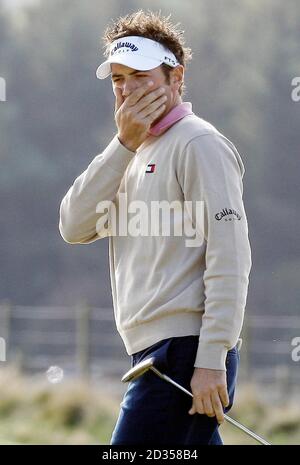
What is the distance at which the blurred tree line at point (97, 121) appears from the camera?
29547 mm

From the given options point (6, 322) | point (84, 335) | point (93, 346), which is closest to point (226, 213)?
point (84, 335)

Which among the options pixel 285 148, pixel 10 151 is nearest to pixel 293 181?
pixel 285 148

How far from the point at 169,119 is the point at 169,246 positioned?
0.36 meters

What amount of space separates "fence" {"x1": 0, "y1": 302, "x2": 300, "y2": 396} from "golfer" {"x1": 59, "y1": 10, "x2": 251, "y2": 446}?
9.85m

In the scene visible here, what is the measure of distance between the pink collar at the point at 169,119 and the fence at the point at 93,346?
32.3ft

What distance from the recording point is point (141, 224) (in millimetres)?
3576

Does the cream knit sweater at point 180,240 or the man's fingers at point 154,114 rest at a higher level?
the man's fingers at point 154,114

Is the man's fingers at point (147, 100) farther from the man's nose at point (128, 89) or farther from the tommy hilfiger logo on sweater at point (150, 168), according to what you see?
the tommy hilfiger logo on sweater at point (150, 168)

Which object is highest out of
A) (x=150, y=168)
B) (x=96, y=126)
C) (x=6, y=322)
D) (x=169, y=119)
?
(x=96, y=126)

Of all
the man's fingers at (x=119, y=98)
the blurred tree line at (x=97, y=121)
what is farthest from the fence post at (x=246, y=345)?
the blurred tree line at (x=97, y=121)

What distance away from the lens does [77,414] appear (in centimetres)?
1178

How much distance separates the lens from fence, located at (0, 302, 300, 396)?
1493 centimetres

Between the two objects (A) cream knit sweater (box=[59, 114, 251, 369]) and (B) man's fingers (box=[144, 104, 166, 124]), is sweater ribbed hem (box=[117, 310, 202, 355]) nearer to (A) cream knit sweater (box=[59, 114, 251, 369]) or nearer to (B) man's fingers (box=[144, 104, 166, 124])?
(A) cream knit sweater (box=[59, 114, 251, 369])

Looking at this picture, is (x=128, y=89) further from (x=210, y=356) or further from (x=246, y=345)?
(x=246, y=345)
